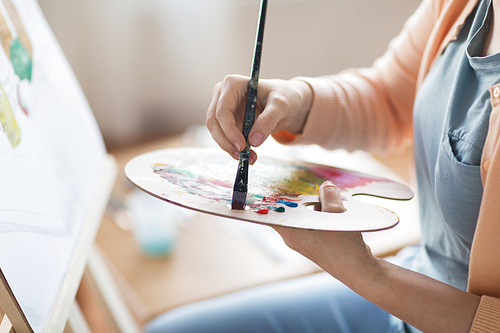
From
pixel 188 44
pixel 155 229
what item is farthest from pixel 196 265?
pixel 188 44

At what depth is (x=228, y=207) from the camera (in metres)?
0.39

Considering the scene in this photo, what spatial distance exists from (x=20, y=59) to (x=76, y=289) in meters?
0.32

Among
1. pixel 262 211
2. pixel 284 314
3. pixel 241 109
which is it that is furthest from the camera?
pixel 284 314

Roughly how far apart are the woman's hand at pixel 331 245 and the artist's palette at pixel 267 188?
20mm

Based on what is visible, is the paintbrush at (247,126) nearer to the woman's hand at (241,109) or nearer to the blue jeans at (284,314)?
the woman's hand at (241,109)

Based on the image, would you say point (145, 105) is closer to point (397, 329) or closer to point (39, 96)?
point (39, 96)

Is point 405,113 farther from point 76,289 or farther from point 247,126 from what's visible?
point 76,289

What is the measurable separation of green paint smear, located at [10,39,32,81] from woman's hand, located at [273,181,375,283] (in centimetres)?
40

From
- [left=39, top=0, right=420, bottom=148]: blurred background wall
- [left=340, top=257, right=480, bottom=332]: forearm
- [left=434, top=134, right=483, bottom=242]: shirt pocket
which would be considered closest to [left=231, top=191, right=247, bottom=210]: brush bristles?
[left=340, top=257, right=480, bottom=332]: forearm

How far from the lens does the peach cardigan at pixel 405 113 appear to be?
1.32 ft

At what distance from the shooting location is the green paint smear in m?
0.52

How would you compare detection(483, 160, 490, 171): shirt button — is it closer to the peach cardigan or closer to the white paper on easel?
the peach cardigan

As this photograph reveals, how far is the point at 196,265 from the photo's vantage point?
81 centimetres

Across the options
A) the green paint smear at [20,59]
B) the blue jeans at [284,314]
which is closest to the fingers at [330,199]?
the blue jeans at [284,314]
